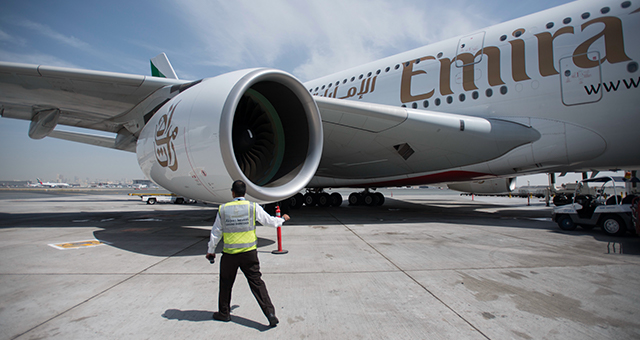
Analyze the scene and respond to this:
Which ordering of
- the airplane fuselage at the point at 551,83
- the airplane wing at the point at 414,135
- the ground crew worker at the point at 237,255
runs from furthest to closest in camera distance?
the airplane wing at the point at 414,135 → the airplane fuselage at the point at 551,83 → the ground crew worker at the point at 237,255

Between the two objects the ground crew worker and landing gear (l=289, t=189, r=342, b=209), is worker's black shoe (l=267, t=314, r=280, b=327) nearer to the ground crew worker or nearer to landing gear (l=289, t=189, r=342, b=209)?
the ground crew worker

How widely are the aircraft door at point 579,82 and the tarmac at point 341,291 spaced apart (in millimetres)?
3068

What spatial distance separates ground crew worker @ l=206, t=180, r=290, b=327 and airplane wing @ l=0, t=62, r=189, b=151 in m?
3.87

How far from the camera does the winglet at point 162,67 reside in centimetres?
997

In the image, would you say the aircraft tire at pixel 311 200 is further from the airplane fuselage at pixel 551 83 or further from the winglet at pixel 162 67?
the winglet at pixel 162 67

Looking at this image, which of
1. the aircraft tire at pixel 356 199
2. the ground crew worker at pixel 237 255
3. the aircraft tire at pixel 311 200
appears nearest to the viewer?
the ground crew worker at pixel 237 255

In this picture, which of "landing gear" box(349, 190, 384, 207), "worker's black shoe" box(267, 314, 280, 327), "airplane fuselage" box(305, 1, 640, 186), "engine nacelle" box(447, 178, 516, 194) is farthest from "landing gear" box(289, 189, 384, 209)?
"worker's black shoe" box(267, 314, 280, 327)

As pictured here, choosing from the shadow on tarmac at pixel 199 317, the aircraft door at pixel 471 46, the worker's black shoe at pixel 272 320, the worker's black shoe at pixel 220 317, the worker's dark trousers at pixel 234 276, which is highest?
the aircraft door at pixel 471 46

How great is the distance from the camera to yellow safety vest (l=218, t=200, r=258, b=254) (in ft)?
7.63

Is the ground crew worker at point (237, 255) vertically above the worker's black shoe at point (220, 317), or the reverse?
the ground crew worker at point (237, 255)

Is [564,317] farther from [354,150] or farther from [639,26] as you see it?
[639,26]

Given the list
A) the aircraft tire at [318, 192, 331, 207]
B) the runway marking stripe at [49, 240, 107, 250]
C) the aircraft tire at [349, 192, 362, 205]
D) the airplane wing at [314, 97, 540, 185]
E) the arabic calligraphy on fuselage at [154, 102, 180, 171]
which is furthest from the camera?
the aircraft tire at [349, 192, 362, 205]

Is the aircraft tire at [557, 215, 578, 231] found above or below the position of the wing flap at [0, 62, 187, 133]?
below

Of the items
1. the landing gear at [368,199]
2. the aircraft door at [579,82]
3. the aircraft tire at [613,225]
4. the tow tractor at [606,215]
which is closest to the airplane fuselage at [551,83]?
the aircraft door at [579,82]
